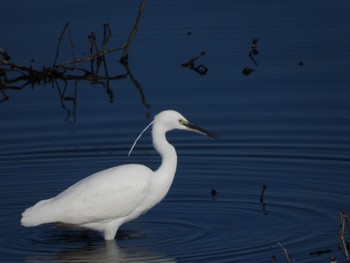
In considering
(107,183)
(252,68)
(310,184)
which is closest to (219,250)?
(107,183)

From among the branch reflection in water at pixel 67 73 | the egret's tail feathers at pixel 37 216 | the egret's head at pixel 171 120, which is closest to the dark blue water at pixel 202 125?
the branch reflection in water at pixel 67 73

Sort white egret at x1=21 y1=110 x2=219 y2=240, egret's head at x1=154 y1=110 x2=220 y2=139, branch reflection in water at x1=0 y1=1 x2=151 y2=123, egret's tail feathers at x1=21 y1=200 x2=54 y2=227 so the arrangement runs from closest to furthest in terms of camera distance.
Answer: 1. egret's tail feathers at x1=21 y1=200 x2=54 y2=227
2. white egret at x1=21 y1=110 x2=219 y2=240
3. egret's head at x1=154 y1=110 x2=220 y2=139
4. branch reflection in water at x1=0 y1=1 x2=151 y2=123

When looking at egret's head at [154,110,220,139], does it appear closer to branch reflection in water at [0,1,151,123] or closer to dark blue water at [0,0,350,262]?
dark blue water at [0,0,350,262]

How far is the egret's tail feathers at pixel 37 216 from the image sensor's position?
9.81 meters

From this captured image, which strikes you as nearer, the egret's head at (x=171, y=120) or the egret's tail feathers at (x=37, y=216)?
the egret's tail feathers at (x=37, y=216)

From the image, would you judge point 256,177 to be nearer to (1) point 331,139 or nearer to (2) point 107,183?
(1) point 331,139

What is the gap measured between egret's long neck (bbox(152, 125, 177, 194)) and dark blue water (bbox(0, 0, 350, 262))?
17.8 inches

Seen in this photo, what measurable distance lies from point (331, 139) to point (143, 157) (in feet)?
6.87

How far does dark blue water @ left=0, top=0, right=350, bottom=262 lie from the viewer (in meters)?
9.91

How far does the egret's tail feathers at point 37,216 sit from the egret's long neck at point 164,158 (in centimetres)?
103

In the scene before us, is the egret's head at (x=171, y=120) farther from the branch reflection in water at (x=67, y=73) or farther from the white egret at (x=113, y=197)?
the branch reflection in water at (x=67, y=73)

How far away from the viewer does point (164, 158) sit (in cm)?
1018

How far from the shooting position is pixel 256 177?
11516mm

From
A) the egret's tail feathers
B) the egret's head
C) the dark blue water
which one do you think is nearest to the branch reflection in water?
the dark blue water
